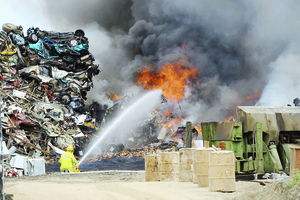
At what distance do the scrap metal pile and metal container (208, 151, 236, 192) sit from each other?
522 inches

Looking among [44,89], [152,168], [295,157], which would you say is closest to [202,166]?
[152,168]

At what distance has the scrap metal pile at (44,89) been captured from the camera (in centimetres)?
1831

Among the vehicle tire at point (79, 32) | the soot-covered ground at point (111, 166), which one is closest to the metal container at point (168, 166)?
the soot-covered ground at point (111, 166)

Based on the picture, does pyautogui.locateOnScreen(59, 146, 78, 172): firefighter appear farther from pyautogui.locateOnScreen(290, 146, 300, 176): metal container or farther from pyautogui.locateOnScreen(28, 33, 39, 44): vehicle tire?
pyautogui.locateOnScreen(28, 33, 39, 44): vehicle tire

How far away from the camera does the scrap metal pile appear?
18309mm

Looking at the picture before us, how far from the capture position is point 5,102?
18.7 m

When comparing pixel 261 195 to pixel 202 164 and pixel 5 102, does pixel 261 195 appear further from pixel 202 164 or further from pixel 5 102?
pixel 5 102

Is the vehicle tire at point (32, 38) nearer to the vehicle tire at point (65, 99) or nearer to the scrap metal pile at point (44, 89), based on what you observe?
the scrap metal pile at point (44, 89)

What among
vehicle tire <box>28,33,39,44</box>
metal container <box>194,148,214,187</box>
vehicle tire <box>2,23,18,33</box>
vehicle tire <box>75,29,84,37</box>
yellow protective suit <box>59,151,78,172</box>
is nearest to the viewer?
metal container <box>194,148,214,187</box>

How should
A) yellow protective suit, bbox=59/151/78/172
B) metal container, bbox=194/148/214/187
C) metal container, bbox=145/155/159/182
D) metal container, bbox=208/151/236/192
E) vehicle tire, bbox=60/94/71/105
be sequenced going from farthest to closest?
1. vehicle tire, bbox=60/94/71/105
2. yellow protective suit, bbox=59/151/78/172
3. metal container, bbox=145/155/159/182
4. metal container, bbox=194/148/214/187
5. metal container, bbox=208/151/236/192

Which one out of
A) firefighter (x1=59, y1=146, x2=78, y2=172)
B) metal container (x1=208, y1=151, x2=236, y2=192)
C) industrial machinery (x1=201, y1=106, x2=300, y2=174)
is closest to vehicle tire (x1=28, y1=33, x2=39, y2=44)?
firefighter (x1=59, y1=146, x2=78, y2=172)

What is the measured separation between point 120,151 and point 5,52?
40.0ft

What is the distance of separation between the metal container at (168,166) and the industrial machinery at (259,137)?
3.66ft

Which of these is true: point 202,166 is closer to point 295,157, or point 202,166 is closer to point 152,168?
point 152,168
